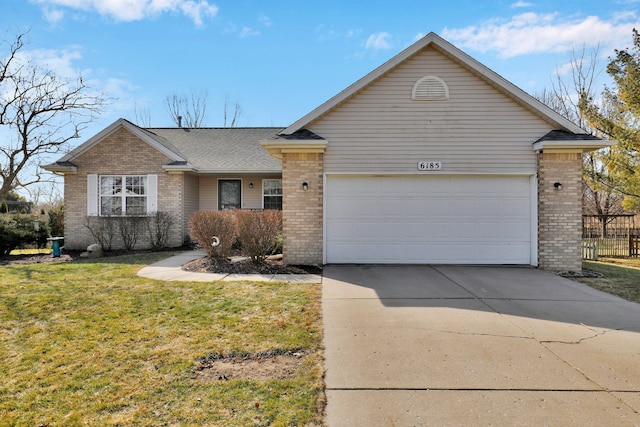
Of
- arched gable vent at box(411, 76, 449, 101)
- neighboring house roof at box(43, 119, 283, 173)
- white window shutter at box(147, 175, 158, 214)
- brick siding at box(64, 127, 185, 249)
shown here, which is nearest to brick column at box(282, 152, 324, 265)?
arched gable vent at box(411, 76, 449, 101)

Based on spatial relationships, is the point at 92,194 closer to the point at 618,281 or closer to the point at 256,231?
the point at 256,231

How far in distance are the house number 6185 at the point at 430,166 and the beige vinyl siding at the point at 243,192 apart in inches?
272

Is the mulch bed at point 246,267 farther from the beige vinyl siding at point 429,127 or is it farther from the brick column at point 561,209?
the brick column at point 561,209

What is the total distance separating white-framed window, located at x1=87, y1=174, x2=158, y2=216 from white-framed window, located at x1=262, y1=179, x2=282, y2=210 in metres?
4.08

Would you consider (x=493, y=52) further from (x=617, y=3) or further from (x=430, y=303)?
(x=430, y=303)

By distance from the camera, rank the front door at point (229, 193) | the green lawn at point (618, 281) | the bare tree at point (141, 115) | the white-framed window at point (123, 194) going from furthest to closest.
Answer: the bare tree at point (141, 115) < the front door at point (229, 193) < the white-framed window at point (123, 194) < the green lawn at point (618, 281)

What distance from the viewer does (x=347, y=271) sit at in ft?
26.8

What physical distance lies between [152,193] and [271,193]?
176 inches

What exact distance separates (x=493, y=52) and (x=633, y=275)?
845cm

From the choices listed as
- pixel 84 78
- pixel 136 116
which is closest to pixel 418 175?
pixel 84 78

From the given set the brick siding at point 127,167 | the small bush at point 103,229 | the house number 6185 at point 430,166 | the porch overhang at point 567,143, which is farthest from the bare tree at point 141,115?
the porch overhang at point 567,143

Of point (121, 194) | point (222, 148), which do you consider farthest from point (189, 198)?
point (222, 148)

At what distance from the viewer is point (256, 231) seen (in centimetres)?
855

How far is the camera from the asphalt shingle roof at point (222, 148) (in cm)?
1374
